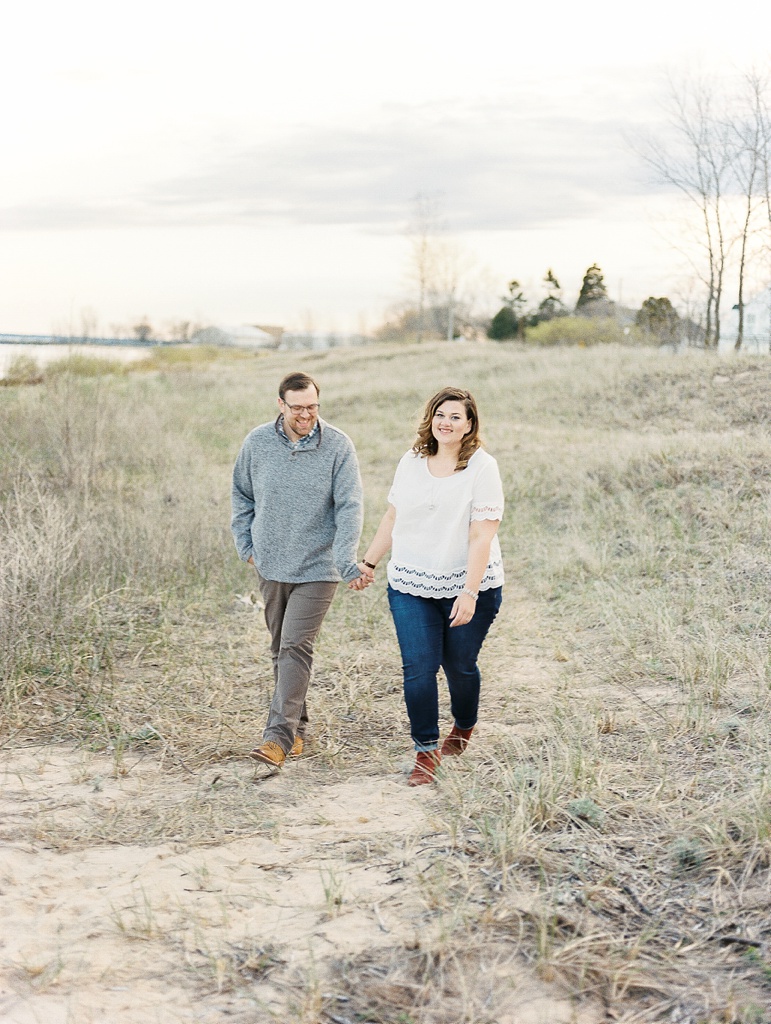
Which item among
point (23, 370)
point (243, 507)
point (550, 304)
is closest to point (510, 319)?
point (550, 304)

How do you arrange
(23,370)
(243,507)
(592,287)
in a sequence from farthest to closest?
1. (592,287)
2. (23,370)
3. (243,507)

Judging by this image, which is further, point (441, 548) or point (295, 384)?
point (295, 384)

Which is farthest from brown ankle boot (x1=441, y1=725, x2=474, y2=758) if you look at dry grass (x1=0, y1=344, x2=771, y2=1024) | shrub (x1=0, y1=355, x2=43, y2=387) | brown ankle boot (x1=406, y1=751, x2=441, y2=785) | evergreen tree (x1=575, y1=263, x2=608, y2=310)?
evergreen tree (x1=575, y1=263, x2=608, y2=310)

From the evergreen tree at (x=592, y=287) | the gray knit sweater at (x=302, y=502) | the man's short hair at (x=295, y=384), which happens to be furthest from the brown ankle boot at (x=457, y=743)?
the evergreen tree at (x=592, y=287)

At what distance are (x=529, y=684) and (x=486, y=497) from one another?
2383mm

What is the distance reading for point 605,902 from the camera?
11.6ft

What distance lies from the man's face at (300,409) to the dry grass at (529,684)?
1.74 metres

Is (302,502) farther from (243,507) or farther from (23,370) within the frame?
(23,370)

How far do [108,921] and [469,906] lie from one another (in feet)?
4.14

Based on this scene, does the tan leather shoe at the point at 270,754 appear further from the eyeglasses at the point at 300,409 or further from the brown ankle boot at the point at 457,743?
the eyeglasses at the point at 300,409

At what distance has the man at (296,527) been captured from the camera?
502cm

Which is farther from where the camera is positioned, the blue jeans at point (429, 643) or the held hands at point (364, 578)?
the held hands at point (364, 578)

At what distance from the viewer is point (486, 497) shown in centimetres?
452

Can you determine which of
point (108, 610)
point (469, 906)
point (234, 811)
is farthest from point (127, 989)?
point (108, 610)
